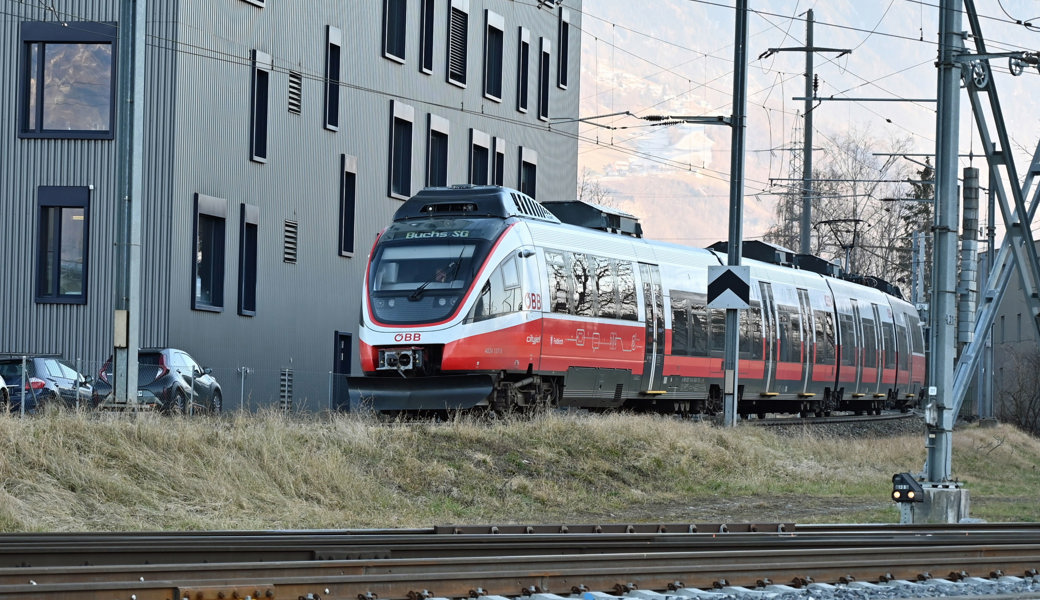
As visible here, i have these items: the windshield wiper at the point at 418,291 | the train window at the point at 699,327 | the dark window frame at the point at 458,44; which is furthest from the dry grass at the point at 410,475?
the dark window frame at the point at 458,44

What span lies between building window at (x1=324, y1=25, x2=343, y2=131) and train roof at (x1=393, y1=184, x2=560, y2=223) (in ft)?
48.5

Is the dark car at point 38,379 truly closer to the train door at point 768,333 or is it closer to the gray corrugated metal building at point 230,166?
the gray corrugated metal building at point 230,166

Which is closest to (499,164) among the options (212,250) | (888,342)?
→ (888,342)

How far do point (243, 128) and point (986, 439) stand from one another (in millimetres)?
18232

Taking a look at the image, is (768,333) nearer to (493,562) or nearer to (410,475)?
(410,475)

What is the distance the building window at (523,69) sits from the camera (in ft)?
158

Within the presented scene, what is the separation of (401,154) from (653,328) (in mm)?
17101

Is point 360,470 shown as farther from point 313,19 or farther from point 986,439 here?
point 313,19

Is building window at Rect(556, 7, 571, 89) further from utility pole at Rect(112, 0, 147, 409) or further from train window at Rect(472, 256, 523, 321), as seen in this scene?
utility pole at Rect(112, 0, 147, 409)

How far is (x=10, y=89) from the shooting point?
1350 inches

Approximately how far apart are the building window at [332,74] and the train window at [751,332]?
13170 mm

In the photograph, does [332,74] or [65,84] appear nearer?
[65,84]

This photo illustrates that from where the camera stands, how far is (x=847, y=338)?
3822 cm

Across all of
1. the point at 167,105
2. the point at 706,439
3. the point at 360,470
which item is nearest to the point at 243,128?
the point at 167,105
